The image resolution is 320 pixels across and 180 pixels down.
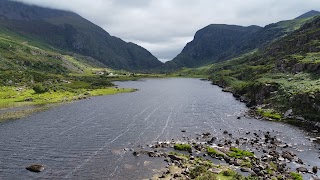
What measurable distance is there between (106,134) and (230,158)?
1552 inches

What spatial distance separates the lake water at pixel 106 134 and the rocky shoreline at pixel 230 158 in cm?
358

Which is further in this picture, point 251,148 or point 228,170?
point 251,148

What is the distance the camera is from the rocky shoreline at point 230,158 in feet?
177

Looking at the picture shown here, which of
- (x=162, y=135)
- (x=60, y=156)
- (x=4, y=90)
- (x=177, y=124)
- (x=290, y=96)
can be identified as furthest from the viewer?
(x=4, y=90)

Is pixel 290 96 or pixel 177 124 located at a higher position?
pixel 290 96

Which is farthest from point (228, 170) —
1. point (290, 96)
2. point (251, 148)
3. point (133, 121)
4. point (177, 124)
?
point (290, 96)

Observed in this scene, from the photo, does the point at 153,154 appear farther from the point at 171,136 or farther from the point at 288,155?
the point at 288,155

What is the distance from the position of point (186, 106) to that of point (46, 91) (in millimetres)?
A: 90296

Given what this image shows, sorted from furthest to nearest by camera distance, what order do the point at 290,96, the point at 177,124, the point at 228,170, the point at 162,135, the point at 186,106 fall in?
1. the point at 186,106
2. the point at 290,96
3. the point at 177,124
4. the point at 162,135
5. the point at 228,170

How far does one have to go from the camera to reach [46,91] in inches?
6988

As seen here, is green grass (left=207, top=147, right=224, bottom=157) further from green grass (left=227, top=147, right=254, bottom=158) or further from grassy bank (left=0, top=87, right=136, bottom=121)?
grassy bank (left=0, top=87, right=136, bottom=121)

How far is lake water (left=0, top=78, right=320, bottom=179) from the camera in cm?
5969

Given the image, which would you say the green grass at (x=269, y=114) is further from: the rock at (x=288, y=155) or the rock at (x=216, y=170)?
Answer: the rock at (x=216, y=170)

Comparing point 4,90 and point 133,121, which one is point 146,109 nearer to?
point 133,121
